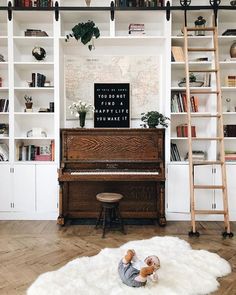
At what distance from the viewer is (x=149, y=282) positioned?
247 cm

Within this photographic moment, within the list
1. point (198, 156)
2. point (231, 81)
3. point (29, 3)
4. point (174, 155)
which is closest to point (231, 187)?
point (198, 156)

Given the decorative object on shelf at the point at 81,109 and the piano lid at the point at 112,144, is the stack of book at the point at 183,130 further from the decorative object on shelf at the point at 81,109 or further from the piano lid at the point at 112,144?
the decorative object on shelf at the point at 81,109

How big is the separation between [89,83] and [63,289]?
298 cm

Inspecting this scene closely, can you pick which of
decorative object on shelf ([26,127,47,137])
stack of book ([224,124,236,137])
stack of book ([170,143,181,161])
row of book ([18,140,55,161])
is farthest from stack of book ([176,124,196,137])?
decorative object on shelf ([26,127,47,137])

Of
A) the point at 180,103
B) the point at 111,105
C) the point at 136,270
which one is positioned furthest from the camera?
the point at 111,105

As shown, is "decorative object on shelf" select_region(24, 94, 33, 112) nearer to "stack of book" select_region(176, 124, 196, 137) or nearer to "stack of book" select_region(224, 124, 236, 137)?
"stack of book" select_region(176, 124, 196, 137)

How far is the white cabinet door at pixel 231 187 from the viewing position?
4.32 meters

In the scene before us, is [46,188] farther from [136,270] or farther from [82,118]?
[136,270]

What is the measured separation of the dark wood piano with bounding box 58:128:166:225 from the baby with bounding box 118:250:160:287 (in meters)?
1.64

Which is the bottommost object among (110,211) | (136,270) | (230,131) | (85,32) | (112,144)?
(136,270)

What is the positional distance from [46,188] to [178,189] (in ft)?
5.96

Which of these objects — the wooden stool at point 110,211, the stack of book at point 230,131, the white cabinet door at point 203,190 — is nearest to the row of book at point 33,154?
the wooden stool at point 110,211

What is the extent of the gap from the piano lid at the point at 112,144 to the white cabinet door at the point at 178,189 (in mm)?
320

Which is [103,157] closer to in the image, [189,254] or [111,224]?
[111,224]
